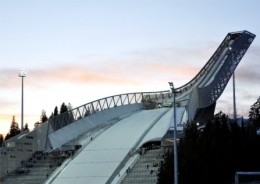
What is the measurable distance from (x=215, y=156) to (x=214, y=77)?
46886 millimetres

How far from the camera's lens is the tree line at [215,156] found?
1911 inches

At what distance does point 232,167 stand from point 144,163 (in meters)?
25.4

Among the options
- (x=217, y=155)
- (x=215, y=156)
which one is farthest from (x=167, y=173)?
(x=217, y=155)

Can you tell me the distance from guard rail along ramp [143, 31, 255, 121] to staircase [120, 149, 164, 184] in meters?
10.6

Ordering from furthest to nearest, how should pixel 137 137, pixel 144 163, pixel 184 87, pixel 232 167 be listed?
pixel 184 87
pixel 137 137
pixel 144 163
pixel 232 167

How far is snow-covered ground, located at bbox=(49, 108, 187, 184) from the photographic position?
245 feet

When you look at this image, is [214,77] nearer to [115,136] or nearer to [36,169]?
[115,136]

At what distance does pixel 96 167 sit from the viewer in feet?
251

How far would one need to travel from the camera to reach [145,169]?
71875mm

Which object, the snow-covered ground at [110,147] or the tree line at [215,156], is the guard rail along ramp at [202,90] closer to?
the snow-covered ground at [110,147]

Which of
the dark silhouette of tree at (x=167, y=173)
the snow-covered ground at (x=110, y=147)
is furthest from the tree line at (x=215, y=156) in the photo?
the snow-covered ground at (x=110, y=147)

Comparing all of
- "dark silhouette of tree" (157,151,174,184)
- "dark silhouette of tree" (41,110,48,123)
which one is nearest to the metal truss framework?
"dark silhouette of tree" (157,151,174,184)

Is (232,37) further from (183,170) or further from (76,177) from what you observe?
(183,170)

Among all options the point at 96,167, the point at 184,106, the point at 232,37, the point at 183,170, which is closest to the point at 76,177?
the point at 96,167
